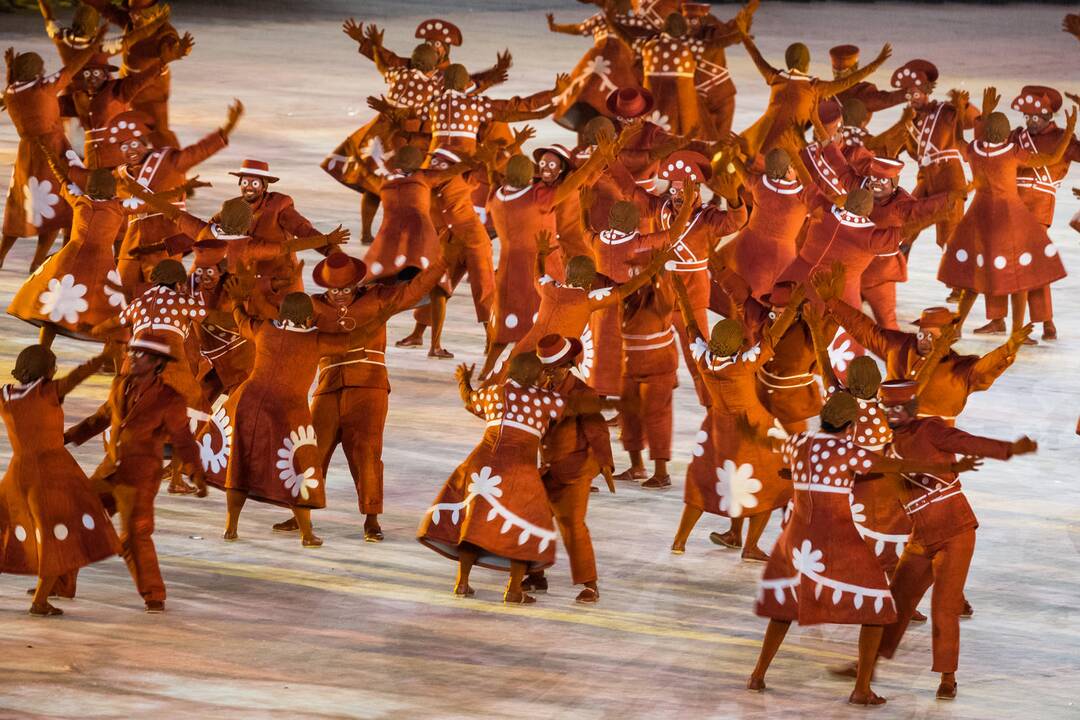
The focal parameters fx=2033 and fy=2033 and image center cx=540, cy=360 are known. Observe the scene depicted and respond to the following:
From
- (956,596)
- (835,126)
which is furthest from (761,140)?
(956,596)

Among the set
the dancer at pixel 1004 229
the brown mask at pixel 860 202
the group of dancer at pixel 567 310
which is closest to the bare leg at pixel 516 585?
the group of dancer at pixel 567 310

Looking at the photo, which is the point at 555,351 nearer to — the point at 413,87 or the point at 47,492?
the point at 47,492

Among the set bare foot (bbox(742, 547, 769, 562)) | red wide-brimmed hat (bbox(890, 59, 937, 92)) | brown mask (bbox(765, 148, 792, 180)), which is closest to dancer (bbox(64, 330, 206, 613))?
bare foot (bbox(742, 547, 769, 562))

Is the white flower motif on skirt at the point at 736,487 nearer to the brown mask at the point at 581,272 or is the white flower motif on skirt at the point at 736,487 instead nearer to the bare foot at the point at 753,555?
the bare foot at the point at 753,555

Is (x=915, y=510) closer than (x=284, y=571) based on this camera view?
Yes

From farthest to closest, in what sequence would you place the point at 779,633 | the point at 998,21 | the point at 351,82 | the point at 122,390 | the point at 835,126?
the point at 998,21, the point at 351,82, the point at 835,126, the point at 122,390, the point at 779,633

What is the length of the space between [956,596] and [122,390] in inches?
135

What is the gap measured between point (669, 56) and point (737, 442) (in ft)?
21.1

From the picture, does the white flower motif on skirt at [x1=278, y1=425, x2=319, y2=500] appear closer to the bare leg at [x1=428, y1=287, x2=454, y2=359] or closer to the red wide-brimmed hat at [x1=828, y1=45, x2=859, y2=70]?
the bare leg at [x1=428, y1=287, x2=454, y2=359]

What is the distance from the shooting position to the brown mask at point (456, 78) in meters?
12.9

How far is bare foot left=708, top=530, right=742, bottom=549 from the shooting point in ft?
30.9

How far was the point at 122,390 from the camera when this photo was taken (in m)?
8.30

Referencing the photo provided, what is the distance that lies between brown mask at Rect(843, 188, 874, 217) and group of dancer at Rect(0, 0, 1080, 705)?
0.04 ft

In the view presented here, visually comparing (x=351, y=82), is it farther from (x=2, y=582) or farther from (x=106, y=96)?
(x=2, y=582)
